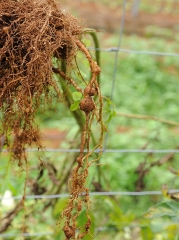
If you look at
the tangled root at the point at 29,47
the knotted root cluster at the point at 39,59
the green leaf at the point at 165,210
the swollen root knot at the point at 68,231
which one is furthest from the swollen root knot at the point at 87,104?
the green leaf at the point at 165,210

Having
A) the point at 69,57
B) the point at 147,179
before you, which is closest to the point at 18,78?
the point at 69,57

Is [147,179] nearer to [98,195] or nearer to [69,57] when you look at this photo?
[98,195]

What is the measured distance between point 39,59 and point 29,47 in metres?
0.04

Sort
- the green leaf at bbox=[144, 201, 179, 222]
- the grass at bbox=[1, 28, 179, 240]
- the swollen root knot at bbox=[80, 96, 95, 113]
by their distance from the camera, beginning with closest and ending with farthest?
the swollen root knot at bbox=[80, 96, 95, 113] → the green leaf at bbox=[144, 201, 179, 222] → the grass at bbox=[1, 28, 179, 240]

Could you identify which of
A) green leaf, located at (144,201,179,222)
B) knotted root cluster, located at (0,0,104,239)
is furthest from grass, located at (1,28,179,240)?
green leaf, located at (144,201,179,222)

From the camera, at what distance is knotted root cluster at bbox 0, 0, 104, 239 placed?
794 millimetres

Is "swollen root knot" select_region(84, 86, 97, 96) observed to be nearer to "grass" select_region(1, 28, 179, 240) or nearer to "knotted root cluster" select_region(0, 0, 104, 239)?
"knotted root cluster" select_region(0, 0, 104, 239)

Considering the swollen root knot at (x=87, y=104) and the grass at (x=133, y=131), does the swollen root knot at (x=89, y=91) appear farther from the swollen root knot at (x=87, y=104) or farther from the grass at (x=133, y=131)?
the grass at (x=133, y=131)

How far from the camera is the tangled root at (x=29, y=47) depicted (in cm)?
81

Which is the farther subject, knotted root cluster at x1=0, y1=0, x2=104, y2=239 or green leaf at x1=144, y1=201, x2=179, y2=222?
green leaf at x1=144, y1=201, x2=179, y2=222

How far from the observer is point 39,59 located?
0.80m

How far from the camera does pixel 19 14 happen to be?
2.75 feet

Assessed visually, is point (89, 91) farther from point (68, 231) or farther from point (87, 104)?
point (68, 231)

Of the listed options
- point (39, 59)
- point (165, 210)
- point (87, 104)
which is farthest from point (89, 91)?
point (165, 210)
